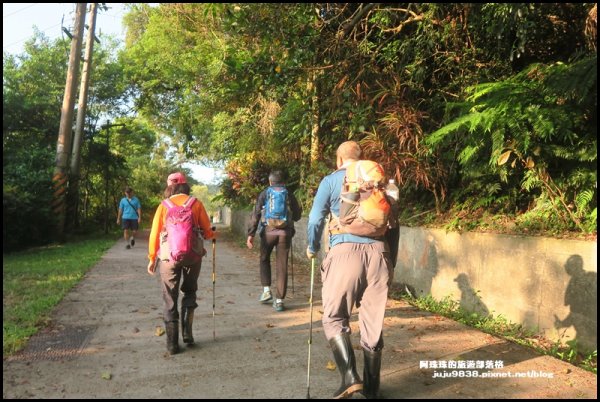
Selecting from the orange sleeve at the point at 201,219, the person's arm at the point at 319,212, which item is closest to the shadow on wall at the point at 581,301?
the person's arm at the point at 319,212

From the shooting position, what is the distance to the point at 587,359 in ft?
14.9

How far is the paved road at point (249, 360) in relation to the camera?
3.96 metres

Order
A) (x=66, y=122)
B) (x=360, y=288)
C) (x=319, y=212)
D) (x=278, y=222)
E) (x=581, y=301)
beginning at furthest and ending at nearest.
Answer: (x=66, y=122) < (x=278, y=222) < (x=581, y=301) < (x=319, y=212) < (x=360, y=288)

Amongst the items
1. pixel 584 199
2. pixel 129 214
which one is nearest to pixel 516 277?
pixel 584 199

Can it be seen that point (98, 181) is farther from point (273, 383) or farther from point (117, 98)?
point (273, 383)

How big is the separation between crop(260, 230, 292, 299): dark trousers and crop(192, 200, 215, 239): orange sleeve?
1703 mm

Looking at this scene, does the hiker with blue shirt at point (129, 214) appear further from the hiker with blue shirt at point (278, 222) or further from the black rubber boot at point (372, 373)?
the black rubber boot at point (372, 373)

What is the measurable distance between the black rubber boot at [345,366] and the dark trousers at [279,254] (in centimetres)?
294

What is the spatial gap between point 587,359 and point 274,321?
335 centimetres

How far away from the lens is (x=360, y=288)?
3.87m

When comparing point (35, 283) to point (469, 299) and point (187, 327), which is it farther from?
point (469, 299)

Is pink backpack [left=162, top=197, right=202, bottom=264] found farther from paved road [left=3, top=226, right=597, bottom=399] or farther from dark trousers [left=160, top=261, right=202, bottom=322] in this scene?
paved road [left=3, top=226, right=597, bottom=399]

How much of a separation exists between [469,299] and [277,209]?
2711 mm

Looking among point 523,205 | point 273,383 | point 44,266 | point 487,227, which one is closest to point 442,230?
point 487,227
